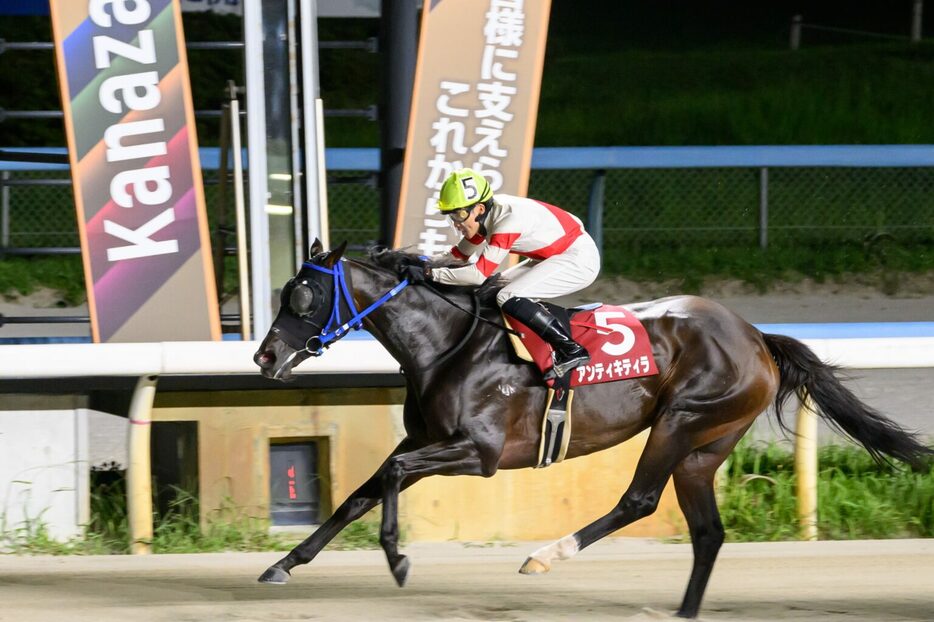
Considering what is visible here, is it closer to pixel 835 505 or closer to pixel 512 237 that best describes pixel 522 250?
pixel 512 237

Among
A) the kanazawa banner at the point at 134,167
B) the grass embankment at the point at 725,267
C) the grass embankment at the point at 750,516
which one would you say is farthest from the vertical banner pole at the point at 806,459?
the grass embankment at the point at 725,267

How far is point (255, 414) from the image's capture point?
5.23 m

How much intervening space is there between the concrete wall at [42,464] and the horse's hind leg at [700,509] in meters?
2.22

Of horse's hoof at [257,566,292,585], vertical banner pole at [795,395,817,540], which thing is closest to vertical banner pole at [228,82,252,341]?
horse's hoof at [257,566,292,585]

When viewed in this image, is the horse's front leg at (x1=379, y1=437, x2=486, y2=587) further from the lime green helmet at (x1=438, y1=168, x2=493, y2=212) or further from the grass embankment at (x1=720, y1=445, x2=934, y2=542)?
the grass embankment at (x1=720, y1=445, x2=934, y2=542)

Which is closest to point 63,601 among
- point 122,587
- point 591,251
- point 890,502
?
point 122,587

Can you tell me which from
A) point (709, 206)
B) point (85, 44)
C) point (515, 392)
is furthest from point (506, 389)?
point (709, 206)

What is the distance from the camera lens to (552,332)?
420 centimetres

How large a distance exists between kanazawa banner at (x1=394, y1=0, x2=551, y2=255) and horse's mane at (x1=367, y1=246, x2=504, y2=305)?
883 millimetres

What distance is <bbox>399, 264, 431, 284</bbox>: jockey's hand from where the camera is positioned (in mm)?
4316

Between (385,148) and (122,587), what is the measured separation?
2.08 m

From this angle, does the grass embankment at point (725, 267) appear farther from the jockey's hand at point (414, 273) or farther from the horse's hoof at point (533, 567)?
the horse's hoof at point (533, 567)

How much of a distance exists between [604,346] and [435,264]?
1.94 ft

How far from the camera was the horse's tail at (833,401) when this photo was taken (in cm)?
462
